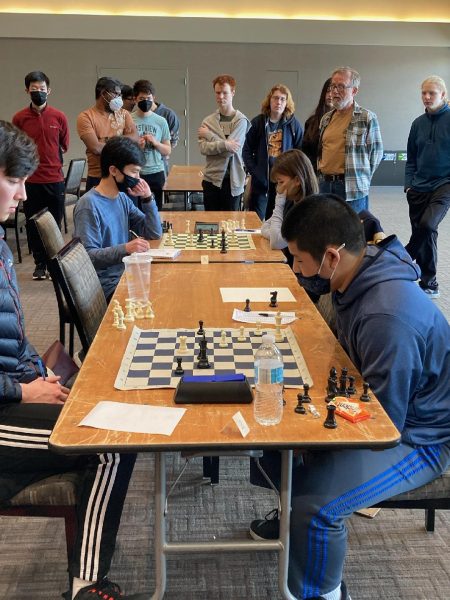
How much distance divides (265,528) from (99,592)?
0.68m

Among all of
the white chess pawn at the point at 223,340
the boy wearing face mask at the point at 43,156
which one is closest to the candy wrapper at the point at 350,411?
the white chess pawn at the point at 223,340

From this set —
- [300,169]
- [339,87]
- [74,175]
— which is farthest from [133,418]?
[74,175]

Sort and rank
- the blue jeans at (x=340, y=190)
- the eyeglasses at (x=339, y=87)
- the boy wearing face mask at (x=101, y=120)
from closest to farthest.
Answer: the eyeglasses at (x=339, y=87) < the blue jeans at (x=340, y=190) < the boy wearing face mask at (x=101, y=120)

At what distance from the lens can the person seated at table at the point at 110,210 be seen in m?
3.09

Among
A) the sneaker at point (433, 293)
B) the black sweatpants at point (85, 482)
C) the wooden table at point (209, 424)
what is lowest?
the sneaker at point (433, 293)

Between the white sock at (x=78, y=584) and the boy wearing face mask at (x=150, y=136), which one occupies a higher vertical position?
the boy wearing face mask at (x=150, y=136)

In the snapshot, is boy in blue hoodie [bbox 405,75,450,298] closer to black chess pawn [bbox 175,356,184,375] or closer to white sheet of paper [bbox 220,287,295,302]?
white sheet of paper [bbox 220,287,295,302]

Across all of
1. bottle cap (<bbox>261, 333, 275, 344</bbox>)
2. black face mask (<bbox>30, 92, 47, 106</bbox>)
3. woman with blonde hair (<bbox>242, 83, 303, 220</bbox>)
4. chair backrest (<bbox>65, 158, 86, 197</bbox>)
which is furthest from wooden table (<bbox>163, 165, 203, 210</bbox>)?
bottle cap (<bbox>261, 333, 275, 344</bbox>)

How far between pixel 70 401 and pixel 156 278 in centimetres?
128

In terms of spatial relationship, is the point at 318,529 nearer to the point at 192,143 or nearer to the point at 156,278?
the point at 156,278

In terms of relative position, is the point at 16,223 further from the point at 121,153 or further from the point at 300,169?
the point at 300,169

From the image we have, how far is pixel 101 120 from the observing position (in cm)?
505

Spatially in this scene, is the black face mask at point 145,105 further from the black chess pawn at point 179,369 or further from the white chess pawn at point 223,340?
the black chess pawn at point 179,369

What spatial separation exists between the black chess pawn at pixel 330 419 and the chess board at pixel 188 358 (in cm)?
21
